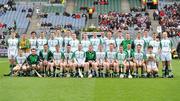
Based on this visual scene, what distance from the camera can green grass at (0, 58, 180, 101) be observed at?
1603cm

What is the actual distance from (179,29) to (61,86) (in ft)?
101

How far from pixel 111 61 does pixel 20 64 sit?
12.6ft

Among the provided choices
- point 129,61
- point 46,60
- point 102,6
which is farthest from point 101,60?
point 102,6

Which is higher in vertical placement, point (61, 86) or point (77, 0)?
point (77, 0)

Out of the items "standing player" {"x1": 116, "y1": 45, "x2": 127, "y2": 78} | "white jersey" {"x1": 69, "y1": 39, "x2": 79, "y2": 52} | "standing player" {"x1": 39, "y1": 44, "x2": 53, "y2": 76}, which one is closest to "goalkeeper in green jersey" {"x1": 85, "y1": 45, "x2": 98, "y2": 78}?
"white jersey" {"x1": 69, "y1": 39, "x2": 79, "y2": 52}

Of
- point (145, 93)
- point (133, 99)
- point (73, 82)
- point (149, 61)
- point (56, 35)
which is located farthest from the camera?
point (56, 35)

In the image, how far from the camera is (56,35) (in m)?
24.1

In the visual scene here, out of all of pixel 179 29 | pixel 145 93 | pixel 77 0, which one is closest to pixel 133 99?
pixel 145 93

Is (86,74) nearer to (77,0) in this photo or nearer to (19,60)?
(19,60)

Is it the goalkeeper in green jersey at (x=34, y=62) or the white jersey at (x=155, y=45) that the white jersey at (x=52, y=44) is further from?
the white jersey at (x=155, y=45)

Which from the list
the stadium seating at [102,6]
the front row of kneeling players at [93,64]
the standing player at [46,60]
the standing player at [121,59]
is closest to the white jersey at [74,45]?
the front row of kneeling players at [93,64]

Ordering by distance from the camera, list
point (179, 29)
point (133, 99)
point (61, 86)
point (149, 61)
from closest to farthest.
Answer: point (133, 99) → point (61, 86) → point (149, 61) → point (179, 29)

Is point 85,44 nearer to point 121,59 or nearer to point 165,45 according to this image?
point 121,59

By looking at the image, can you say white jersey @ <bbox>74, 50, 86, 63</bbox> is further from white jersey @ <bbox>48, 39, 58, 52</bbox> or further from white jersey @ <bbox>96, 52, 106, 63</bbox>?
white jersey @ <bbox>48, 39, 58, 52</bbox>
